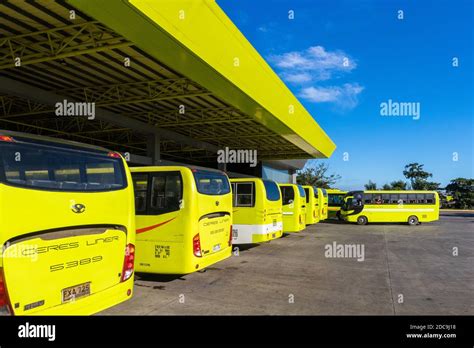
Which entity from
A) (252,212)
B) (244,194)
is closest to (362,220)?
(244,194)

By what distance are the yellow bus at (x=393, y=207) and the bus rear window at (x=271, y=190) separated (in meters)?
13.0

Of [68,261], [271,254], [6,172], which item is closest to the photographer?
[6,172]

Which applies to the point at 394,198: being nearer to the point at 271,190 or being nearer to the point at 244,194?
the point at 271,190

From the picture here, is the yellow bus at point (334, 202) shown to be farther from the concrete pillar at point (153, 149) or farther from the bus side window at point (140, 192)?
A: the bus side window at point (140, 192)

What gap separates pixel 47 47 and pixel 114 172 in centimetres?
663

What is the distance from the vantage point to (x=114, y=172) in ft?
17.9

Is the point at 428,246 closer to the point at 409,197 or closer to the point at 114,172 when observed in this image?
the point at 409,197

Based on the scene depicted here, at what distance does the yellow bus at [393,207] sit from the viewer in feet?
80.3

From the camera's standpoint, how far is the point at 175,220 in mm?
7812

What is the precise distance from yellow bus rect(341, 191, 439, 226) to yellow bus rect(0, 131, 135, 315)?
73.0 ft

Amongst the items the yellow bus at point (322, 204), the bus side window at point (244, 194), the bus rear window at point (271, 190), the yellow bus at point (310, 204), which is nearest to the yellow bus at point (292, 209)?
the bus rear window at point (271, 190)

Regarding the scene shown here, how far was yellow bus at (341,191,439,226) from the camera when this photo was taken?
→ 24469 mm

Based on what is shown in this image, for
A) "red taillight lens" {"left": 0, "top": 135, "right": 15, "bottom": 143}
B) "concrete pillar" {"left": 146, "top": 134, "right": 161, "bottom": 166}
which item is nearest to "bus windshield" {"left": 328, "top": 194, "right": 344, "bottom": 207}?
"concrete pillar" {"left": 146, "top": 134, "right": 161, "bottom": 166}

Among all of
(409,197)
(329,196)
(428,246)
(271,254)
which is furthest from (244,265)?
(329,196)
